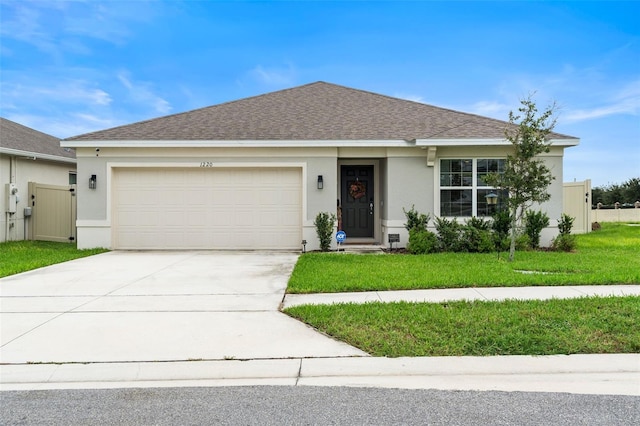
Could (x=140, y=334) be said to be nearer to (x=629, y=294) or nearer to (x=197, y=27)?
(x=629, y=294)

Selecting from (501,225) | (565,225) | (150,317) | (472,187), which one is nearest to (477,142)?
(472,187)

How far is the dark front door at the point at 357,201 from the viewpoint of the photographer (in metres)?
14.2

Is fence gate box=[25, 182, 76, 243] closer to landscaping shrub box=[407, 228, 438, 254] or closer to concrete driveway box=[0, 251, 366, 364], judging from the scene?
concrete driveway box=[0, 251, 366, 364]

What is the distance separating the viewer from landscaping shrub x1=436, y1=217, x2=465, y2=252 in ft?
38.8

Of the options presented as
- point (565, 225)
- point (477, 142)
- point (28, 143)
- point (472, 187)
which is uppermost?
point (28, 143)

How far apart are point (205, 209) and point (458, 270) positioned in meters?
7.87

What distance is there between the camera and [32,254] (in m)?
11.6

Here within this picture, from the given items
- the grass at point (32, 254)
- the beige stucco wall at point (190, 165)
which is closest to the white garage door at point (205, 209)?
the beige stucco wall at point (190, 165)

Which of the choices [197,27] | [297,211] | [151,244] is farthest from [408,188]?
[197,27]

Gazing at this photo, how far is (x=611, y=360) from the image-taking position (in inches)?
166

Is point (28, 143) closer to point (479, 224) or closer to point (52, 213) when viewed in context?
point (52, 213)

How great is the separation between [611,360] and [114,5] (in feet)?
50.7

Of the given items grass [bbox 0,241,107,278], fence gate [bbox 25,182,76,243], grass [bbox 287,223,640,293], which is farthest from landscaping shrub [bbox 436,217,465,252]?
fence gate [bbox 25,182,76,243]

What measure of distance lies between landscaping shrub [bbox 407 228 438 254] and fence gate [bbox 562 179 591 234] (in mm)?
8274
